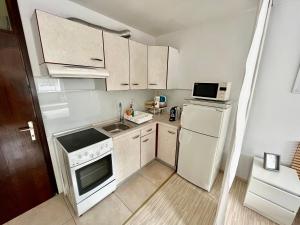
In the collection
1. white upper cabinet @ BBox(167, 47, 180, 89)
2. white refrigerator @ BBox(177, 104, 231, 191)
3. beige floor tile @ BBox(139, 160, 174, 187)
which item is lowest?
beige floor tile @ BBox(139, 160, 174, 187)

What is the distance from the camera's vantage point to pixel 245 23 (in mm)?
1715

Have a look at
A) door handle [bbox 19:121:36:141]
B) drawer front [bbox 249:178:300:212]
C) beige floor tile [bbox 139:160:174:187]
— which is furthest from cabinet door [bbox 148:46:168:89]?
drawer front [bbox 249:178:300:212]

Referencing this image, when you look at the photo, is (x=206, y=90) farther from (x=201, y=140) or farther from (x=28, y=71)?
(x=28, y=71)

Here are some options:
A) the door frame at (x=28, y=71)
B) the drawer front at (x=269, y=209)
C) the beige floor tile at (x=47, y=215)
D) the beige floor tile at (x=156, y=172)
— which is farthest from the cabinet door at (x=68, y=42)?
the drawer front at (x=269, y=209)

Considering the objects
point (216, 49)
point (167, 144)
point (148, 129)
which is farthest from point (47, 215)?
point (216, 49)

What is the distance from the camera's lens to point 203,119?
5.47 ft

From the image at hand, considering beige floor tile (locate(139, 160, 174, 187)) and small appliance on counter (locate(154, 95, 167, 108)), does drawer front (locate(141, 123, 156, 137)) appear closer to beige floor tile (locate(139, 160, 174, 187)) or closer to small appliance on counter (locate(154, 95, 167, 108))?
small appliance on counter (locate(154, 95, 167, 108))

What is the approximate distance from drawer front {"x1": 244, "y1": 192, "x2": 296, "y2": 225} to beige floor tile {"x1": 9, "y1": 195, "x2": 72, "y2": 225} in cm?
220

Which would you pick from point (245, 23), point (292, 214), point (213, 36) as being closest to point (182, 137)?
point (292, 214)

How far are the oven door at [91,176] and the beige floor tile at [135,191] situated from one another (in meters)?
0.30

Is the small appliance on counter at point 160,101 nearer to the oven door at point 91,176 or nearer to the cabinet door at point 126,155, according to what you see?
the cabinet door at point 126,155

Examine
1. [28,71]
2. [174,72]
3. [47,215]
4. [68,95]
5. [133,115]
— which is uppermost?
[174,72]

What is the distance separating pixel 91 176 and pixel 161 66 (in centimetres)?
195

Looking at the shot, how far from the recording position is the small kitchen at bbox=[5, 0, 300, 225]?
1367mm
